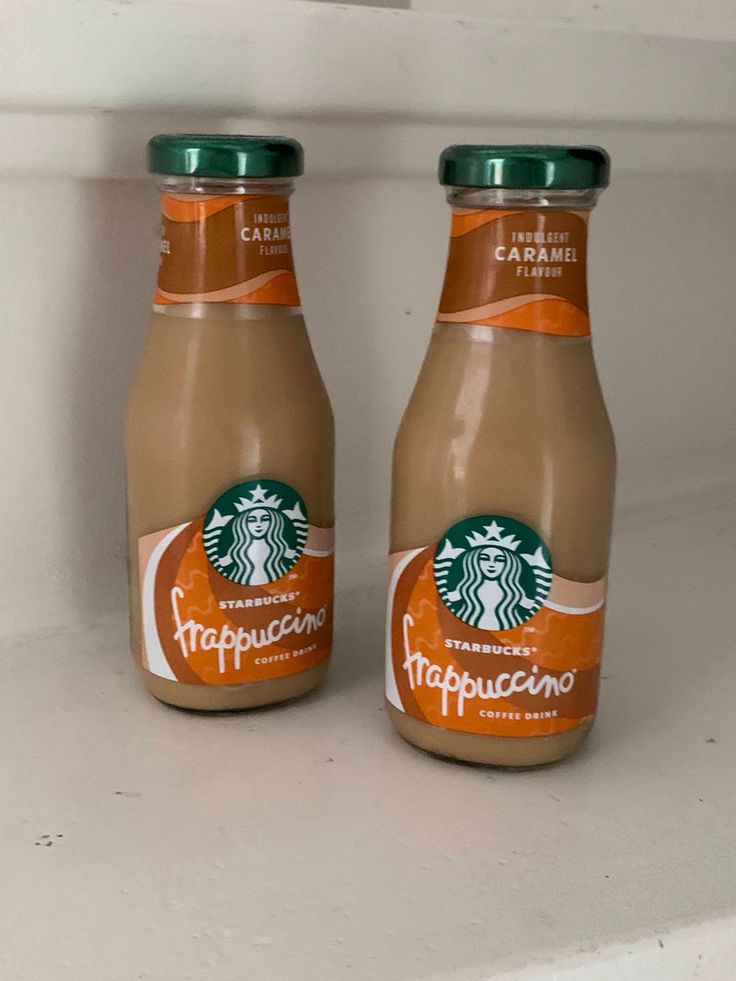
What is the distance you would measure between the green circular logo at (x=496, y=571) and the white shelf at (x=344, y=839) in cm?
8

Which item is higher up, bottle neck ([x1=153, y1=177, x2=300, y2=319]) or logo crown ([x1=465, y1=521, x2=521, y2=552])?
bottle neck ([x1=153, y1=177, x2=300, y2=319])

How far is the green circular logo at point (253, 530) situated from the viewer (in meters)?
0.54

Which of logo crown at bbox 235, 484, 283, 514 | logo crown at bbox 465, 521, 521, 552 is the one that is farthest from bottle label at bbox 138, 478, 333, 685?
logo crown at bbox 465, 521, 521, 552

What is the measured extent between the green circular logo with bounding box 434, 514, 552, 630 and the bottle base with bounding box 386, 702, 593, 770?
56 millimetres

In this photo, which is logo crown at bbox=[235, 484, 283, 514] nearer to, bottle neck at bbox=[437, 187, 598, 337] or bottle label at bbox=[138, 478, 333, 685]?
bottle label at bbox=[138, 478, 333, 685]

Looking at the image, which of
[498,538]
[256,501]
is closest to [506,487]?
[498,538]

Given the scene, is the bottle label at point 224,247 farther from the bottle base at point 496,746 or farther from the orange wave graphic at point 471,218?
the bottle base at point 496,746

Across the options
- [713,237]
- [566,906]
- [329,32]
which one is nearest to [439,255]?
[329,32]

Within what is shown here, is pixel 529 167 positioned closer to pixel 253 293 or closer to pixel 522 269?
Result: pixel 522 269

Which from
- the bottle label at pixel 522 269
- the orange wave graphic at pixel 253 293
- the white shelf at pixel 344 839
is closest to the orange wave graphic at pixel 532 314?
the bottle label at pixel 522 269

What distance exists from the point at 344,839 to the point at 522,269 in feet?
0.81

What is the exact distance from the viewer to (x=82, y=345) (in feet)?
2.11

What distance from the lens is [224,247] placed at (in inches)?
20.9

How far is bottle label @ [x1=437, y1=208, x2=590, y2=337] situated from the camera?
484 millimetres
